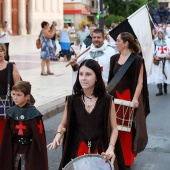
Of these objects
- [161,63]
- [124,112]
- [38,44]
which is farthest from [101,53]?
[38,44]

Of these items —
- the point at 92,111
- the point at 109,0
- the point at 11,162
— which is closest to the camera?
the point at 92,111

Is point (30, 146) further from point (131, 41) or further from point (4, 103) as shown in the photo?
point (131, 41)

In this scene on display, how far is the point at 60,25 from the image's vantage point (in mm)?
63656

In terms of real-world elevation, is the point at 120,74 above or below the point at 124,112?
above

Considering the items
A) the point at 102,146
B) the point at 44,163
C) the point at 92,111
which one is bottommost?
the point at 44,163

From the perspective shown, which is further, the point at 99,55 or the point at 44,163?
the point at 99,55

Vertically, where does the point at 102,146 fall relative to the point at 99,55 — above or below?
below

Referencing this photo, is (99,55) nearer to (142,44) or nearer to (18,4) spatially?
(142,44)

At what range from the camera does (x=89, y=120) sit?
446 cm

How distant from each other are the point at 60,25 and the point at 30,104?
58.7 metres

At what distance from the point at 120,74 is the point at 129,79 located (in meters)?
0.24

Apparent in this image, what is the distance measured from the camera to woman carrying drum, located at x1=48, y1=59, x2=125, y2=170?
444 centimetres

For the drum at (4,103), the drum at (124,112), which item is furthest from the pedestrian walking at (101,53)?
the drum at (4,103)

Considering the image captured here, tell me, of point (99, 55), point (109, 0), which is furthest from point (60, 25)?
point (99, 55)
